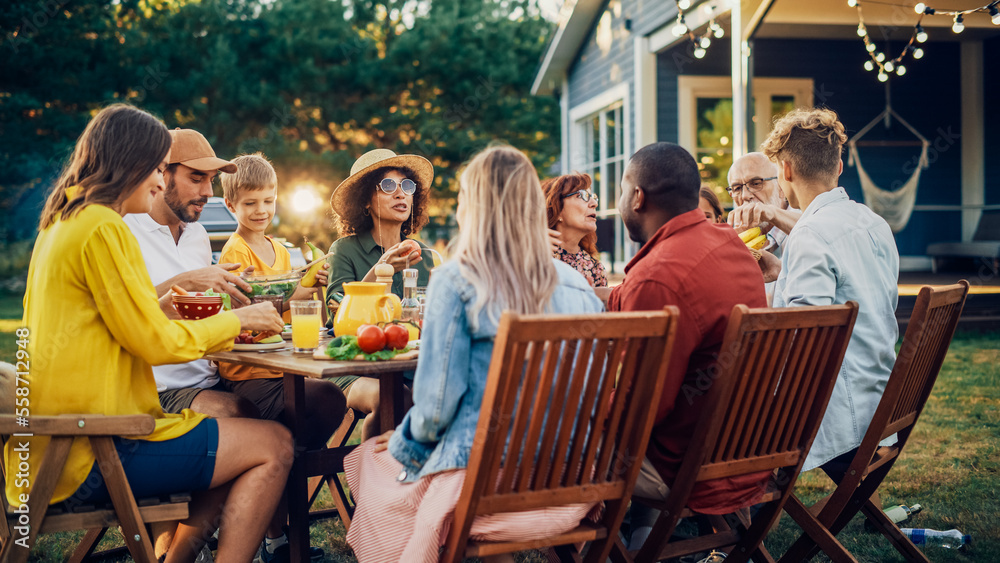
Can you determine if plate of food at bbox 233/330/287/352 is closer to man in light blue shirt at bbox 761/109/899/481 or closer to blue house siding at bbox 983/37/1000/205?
man in light blue shirt at bbox 761/109/899/481

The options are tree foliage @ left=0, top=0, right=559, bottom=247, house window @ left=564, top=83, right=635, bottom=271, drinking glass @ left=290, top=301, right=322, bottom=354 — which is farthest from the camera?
tree foliage @ left=0, top=0, right=559, bottom=247

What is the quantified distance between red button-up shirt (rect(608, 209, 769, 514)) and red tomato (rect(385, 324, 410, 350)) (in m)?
0.66

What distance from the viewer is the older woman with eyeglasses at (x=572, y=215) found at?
13.9 ft

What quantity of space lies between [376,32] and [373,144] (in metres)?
3.38

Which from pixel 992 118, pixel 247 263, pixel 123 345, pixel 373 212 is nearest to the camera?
pixel 123 345

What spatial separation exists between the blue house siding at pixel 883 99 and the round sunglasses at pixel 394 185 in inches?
291

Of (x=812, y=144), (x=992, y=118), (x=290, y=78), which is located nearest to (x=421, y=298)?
(x=812, y=144)

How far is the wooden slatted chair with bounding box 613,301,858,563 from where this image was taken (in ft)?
6.95

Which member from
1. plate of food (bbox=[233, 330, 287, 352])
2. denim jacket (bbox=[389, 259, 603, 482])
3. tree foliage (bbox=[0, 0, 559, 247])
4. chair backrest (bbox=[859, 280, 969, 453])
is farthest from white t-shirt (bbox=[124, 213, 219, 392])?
tree foliage (bbox=[0, 0, 559, 247])

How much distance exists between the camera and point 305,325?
2.64 meters

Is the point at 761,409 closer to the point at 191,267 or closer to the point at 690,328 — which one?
the point at 690,328

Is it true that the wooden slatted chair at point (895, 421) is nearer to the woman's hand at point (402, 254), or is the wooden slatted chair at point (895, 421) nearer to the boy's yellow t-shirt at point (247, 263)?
the woman's hand at point (402, 254)

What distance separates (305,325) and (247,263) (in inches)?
47.3

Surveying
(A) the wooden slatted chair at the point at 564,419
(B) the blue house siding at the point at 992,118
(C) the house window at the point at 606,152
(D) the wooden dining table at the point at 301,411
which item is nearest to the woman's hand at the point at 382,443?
(D) the wooden dining table at the point at 301,411
